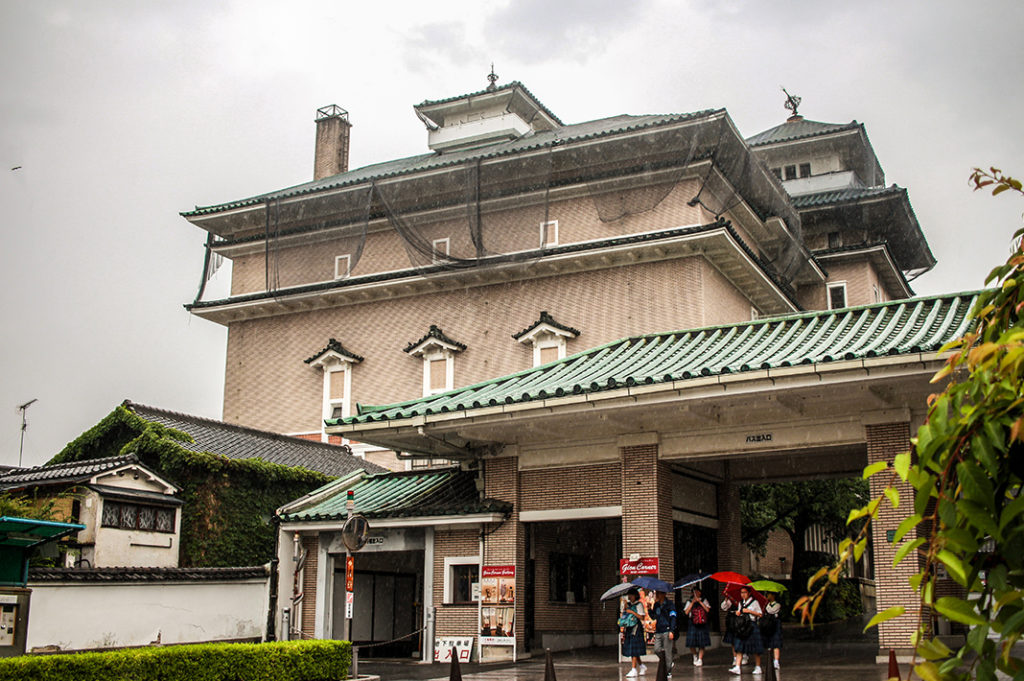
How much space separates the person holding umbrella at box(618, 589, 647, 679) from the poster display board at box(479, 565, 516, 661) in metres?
3.74

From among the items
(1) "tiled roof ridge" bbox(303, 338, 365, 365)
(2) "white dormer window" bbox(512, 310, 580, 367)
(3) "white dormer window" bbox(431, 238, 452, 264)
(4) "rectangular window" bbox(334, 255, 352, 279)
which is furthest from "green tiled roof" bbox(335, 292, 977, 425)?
(4) "rectangular window" bbox(334, 255, 352, 279)

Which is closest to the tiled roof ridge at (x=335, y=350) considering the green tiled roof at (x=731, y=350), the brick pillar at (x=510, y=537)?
the green tiled roof at (x=731, y=350)

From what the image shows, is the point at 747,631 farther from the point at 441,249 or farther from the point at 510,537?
the point at 441,249

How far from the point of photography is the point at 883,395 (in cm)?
1870

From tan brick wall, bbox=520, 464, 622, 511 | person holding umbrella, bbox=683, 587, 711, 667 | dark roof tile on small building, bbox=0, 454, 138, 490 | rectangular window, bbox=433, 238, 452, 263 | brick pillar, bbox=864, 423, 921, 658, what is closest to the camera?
brick pillar, bbox=864, 423, 921, 658

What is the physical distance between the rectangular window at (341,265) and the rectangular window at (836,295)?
20487 millimetres

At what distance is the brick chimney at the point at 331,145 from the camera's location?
156 ft

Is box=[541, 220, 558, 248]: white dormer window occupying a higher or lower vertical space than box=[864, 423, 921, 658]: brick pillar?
higher

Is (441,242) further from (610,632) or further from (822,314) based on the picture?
(822,314)

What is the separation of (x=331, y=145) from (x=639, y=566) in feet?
106

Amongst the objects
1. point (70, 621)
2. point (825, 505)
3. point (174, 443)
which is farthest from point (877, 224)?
point (70, 621)

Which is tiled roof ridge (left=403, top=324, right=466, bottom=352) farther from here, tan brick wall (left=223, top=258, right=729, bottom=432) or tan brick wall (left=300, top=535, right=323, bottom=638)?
tan brick wall (left=300, top=535, right=323, bottom=638)

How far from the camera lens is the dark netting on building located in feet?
109

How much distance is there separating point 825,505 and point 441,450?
15.6 metres
